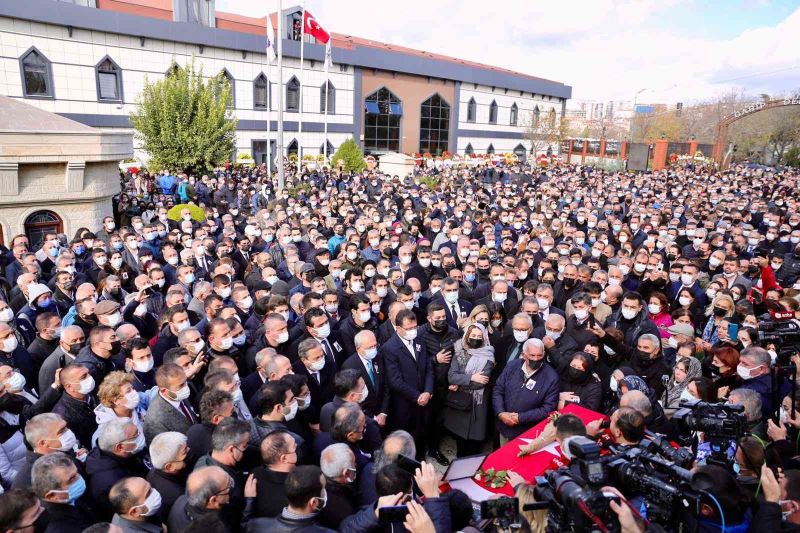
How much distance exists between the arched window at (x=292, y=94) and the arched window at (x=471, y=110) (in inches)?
685

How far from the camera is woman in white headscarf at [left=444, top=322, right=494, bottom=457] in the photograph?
5.37 meters

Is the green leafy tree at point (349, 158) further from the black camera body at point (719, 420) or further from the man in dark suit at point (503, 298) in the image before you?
the black camera body at point (719, 420)

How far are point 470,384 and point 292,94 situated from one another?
34124 millimetres

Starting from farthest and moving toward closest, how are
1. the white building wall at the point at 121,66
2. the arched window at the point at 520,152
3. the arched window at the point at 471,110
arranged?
the arched window at the point at 520,152
the arched window at the point at 471,110
the white building wall at the point at 121,66

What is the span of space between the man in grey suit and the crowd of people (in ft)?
0.05

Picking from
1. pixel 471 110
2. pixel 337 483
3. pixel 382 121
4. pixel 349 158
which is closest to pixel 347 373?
pixel 337 483

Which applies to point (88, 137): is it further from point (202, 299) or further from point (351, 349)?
point (351, 349)

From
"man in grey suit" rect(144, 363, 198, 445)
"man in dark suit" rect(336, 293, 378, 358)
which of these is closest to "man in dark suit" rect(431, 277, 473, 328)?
"man in dark suit" rect(336, 293, 378, 358)

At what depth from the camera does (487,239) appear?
1070cm

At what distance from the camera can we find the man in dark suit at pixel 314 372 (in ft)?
15.9

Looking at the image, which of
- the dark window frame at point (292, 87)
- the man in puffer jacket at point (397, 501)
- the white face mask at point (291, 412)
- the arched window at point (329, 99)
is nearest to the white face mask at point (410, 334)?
the white face mask at point (291, 412)

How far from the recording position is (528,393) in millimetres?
5023

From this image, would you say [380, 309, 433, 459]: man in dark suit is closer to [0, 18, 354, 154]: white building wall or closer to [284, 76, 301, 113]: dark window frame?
[0, 18, 354, 154]: white building wall

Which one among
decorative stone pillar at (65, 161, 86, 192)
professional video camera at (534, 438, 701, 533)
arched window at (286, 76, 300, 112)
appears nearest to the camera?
professional video camera at (534, 438, 701, 533)
